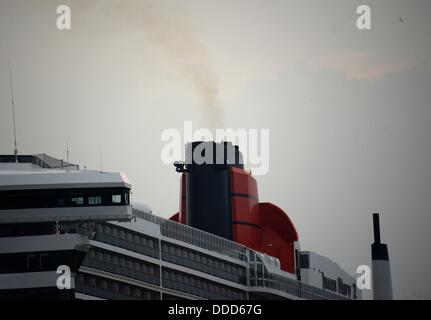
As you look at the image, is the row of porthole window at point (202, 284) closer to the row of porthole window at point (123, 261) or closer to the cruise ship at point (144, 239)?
the cruise ship at point (144, 239)

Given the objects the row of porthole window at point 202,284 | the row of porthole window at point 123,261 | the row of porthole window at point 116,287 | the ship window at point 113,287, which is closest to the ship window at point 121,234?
the row of porthole window at point 123,261

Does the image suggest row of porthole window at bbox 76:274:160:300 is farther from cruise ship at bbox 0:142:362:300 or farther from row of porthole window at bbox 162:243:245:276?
row of porthole window at bbox 162:243:245:276

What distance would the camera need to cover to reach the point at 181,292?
11244cm

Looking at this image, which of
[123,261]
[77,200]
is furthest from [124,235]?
[77,200]

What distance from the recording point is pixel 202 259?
117m

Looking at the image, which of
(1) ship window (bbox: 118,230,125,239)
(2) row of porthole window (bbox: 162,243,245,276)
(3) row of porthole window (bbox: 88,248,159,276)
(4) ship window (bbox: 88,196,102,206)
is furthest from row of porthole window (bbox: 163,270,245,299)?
(4) ship window (bbox: 88,196,102,206)

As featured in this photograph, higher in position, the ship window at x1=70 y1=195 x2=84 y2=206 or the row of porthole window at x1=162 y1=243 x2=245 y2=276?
the row of porthole window at x1=162 y1=243 x2=245 y2=276

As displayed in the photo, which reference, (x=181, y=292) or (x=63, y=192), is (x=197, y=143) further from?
(x=63, y=192)

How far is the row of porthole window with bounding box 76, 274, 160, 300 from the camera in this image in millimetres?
100500

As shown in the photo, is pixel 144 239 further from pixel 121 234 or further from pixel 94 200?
pixel 94 200

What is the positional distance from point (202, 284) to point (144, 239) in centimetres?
921

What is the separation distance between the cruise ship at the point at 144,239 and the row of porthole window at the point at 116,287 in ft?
0.26

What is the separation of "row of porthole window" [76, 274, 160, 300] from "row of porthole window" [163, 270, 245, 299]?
3.20 metres
